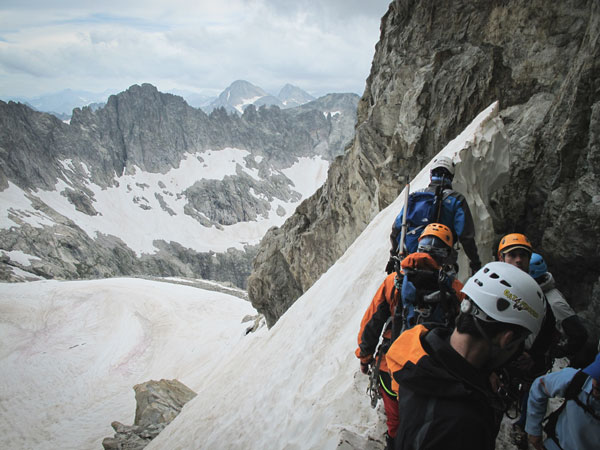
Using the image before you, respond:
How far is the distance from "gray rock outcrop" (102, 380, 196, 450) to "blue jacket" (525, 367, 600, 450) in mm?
13799

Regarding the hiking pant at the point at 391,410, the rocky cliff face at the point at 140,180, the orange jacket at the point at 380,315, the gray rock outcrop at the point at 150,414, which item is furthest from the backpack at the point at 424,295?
the rocky cliff face at the point at 140,180

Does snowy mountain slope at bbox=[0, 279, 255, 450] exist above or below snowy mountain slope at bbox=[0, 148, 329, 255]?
above

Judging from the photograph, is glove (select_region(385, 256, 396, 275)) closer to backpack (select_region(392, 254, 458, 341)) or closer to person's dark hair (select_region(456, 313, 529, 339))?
backpack (select_region(392, 254, 458, 341))

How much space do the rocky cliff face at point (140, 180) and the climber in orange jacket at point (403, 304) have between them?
227 ft

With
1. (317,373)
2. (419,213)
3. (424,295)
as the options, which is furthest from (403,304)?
(317,373)

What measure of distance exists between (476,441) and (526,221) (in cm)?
953

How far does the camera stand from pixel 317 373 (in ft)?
22.9

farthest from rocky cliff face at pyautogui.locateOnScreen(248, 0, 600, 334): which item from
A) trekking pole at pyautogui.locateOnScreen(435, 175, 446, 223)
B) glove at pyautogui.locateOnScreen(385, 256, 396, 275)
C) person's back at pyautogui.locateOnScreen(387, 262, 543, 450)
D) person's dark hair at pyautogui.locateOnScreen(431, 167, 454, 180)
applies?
person's back at pyautogui.locateOnScreen(387, 262, 543, 450)

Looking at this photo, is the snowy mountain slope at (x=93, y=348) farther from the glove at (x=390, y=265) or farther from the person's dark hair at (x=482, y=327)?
the person's dark hair at (x=482, y=327)

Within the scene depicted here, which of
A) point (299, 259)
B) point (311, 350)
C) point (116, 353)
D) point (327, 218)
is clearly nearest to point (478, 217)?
point (311, 350)

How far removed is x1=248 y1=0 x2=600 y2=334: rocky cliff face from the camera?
8.22 meters

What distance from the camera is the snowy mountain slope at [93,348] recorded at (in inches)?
950

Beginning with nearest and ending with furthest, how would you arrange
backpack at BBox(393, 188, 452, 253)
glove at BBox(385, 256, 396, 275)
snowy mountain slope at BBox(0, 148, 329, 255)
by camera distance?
glove at BBox(385, 256, 396, 275) → backpack at BBox(393, 188, 452, 253) → snowy mountain slope at BBox(0, 148, 329, 255)

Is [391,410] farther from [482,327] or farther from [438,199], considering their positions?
[438,199]
